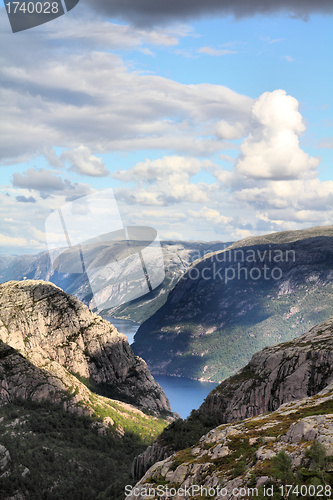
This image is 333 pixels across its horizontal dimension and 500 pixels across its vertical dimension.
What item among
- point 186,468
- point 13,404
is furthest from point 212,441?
point 13,404

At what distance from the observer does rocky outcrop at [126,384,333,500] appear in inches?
1481

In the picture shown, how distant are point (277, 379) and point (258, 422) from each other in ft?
107

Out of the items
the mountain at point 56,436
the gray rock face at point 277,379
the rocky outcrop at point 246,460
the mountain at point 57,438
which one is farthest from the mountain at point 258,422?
the mountain at point 57,438

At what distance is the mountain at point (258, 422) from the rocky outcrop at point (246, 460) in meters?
0.13

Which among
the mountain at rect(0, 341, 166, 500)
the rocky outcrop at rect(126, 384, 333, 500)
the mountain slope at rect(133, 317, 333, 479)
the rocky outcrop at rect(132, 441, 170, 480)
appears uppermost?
the rocky outcrop at rect(126, 384, 333, 500)

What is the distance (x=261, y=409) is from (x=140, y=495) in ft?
151

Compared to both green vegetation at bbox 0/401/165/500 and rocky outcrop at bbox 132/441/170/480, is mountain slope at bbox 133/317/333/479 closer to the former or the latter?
rocky outcrop at bbox 132/441/170/480

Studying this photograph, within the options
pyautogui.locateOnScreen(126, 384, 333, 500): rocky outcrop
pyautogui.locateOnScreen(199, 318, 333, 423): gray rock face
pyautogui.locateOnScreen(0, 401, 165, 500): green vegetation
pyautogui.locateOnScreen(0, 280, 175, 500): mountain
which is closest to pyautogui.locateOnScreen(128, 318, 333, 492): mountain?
pyautogui.locateOnScreen(199, 318, 333, 423): gray rock face

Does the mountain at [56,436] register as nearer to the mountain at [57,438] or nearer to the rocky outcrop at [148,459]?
the mountain at [57,438]

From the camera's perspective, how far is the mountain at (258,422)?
1729 inches

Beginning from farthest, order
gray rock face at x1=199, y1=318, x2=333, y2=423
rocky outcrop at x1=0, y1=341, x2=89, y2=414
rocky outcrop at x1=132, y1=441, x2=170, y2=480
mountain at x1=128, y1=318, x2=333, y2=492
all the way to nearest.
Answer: rocky outcrop at x1=0, y1=341, x2=89, y2=414 → rocky outcrop at x1=132, y1=441, x2=170, y2=480 → gray rock face at x1=199, y1=318, x2=333, y2=423 → mountain at x1=128, y1=318, x2=333, y2=492

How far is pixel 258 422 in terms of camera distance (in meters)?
58.1

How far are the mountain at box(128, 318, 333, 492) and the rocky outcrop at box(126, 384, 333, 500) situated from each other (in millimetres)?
126

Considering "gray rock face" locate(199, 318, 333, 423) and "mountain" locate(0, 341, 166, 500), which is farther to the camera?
"mountain" locate(0, 341, 166, 500)
